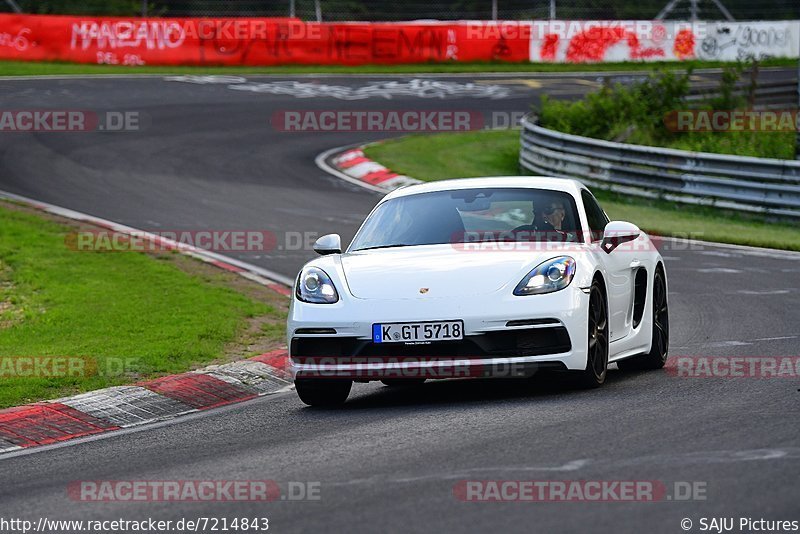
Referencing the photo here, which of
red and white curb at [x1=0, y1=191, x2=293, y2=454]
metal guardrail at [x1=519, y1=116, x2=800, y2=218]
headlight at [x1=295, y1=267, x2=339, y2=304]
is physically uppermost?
headlight at [x1=295, y1=267, x2=339, y2=304]

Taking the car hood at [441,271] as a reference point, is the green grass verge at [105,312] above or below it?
below

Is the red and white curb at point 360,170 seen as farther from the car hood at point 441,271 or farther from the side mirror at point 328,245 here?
the car hood at point 441,271

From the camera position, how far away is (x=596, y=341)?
8305 millimetres

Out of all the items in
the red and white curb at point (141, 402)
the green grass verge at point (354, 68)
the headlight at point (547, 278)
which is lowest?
the red and white curb at point (141, 402)

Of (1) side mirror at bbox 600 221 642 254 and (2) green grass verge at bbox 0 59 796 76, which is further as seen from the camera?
(2) green grass verge at bbox 0 59 796 76

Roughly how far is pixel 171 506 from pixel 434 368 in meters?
2.53

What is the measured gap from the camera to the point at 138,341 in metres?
11.1

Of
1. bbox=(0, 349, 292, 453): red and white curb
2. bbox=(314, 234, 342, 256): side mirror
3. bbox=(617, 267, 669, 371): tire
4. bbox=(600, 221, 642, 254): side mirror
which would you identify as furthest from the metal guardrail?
bbox=(314, 234, 342, 256): side mirror

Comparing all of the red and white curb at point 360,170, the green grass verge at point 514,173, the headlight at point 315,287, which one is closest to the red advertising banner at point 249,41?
the green grass verge at point 514,173

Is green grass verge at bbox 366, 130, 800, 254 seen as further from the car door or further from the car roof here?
the car roof

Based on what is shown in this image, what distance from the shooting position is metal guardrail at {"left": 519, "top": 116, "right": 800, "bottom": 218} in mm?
20438

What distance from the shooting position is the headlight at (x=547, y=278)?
8031 millimetres

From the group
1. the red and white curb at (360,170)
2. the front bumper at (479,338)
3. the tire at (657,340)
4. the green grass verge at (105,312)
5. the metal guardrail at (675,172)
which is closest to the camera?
the front bumper at (479,338)

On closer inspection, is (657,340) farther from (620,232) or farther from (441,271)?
(441,271)
